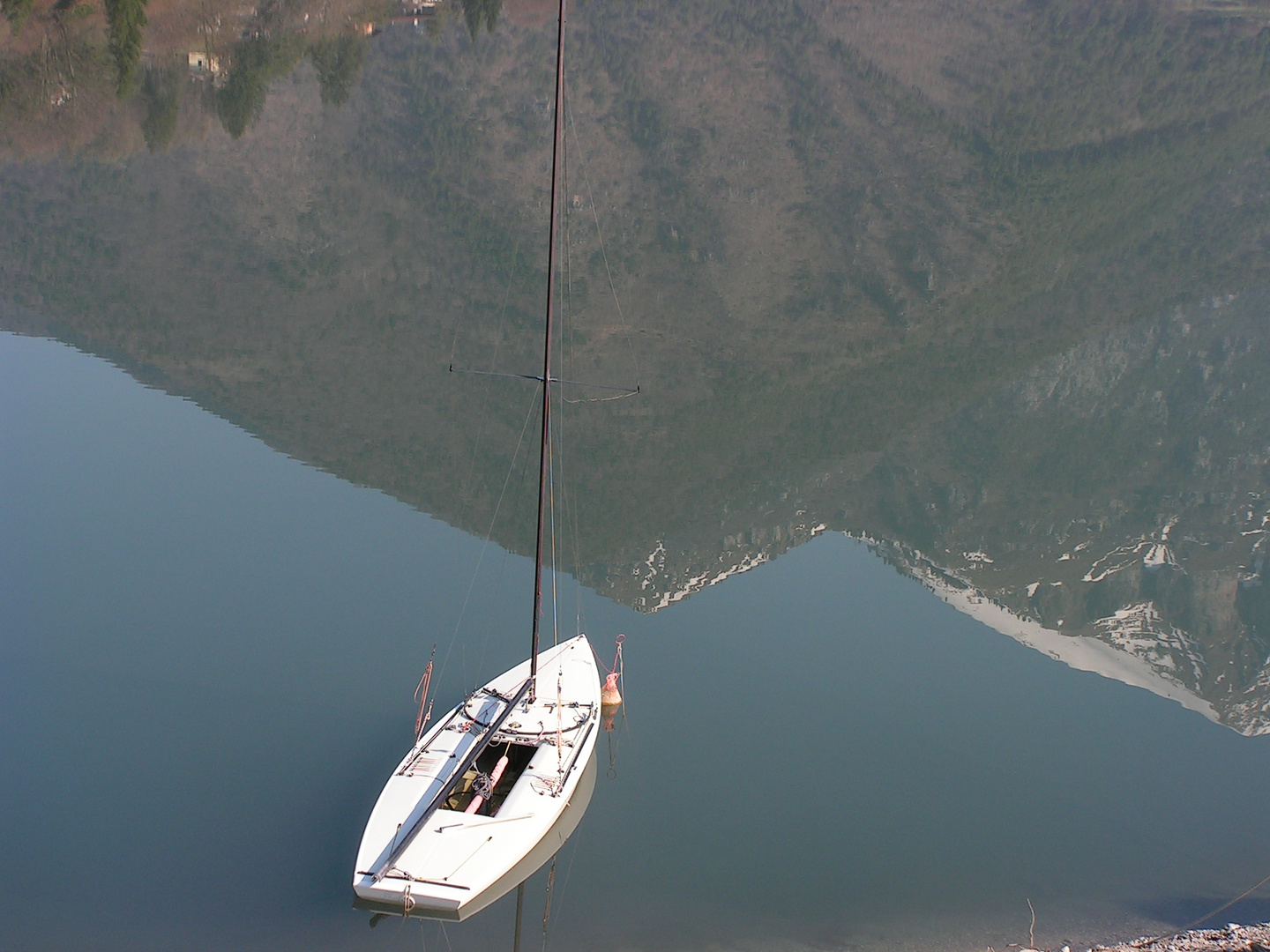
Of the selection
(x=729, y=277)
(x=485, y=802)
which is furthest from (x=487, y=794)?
(x=729, y=277)

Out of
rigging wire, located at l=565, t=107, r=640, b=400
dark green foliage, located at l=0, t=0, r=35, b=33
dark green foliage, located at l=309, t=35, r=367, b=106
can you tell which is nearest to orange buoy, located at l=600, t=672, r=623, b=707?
rigging wire, located at l=565, t=107, r=640, b=400

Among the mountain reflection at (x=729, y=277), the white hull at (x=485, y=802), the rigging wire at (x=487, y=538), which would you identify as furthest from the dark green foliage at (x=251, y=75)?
the white hull at (x=485, y=802)

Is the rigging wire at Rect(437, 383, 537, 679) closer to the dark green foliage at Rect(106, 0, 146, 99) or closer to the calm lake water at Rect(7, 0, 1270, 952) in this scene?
the calm lake water at Rect(7, 0, 1270, 952)

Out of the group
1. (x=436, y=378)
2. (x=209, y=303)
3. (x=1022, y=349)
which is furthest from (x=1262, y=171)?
(x=209, y=303)

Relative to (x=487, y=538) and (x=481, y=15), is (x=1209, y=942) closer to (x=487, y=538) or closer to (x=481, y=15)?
(x=487, y=538)

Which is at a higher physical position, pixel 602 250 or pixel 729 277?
pixel 602 250

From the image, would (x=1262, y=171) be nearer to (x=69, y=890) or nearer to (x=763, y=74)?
(x=763, y=74)
